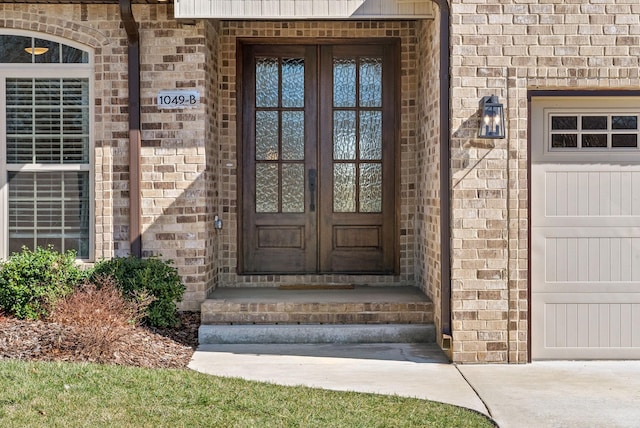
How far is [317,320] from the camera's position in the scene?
26.1 ft

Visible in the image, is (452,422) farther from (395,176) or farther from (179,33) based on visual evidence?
(179,33)

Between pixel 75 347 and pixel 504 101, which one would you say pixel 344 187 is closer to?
pixel 504 101

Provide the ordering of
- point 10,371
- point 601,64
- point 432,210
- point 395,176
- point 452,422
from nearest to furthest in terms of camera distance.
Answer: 1. point 452,422
2. point 10,371
3. point 601,64
4. point 432,210
5. point 395,176

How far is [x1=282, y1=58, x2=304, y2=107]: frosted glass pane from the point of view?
9188 millimetres

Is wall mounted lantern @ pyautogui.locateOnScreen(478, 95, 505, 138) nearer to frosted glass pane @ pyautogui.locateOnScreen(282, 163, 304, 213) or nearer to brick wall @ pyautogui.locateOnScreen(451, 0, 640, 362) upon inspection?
brick wall @ pyautogui.locateOnScreen(451, 0, 640, 362)

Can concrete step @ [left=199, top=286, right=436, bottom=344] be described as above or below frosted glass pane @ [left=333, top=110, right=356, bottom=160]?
below

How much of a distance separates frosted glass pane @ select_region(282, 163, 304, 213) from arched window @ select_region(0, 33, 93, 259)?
2.16 meters

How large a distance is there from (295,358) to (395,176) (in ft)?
9.18

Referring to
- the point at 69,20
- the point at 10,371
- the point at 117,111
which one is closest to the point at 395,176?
the point at 117,111

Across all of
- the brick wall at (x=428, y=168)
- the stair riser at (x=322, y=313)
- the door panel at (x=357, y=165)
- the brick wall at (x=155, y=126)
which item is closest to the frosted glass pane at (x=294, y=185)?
the door panel at (x=357, y=165)

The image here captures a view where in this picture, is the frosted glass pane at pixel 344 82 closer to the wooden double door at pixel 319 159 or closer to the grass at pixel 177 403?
the wooden double door at pixel 319 159

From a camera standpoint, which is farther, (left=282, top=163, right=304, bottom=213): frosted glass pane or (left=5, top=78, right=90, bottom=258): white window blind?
(left=282, top=163, right=304, bottom=213): frosted glass pane

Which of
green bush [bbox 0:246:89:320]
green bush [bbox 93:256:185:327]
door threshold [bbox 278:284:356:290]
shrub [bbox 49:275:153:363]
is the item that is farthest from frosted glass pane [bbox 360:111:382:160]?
green bush [bbox 0:246:89:320]

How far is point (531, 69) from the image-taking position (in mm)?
7113
